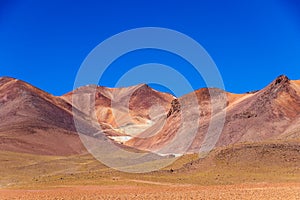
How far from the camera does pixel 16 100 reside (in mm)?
176375

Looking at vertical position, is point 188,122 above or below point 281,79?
below

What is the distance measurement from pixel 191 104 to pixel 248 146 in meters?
74.5

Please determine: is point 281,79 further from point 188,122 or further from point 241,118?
point 188,122

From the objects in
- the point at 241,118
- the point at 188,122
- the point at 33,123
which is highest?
the point at 188,122

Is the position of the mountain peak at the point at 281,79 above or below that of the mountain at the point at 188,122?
above

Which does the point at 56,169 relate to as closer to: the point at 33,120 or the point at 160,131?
the point at 160,131

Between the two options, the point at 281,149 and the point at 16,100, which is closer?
the point at 281,149

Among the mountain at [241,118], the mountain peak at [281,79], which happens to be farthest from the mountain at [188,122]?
the mountain peak at [281,79]

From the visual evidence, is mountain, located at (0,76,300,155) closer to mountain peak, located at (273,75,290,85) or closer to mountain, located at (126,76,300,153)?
mountain, located at (126,76,300,153)

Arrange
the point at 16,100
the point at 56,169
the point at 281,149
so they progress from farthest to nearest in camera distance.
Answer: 1. the point at 16,100
2. the point at 56,169
3. the point at 281,149

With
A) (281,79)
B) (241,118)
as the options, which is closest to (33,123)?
(241,118)

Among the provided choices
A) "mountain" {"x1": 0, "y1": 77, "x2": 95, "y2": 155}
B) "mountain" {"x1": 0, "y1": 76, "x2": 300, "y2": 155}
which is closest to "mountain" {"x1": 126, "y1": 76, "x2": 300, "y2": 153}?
"mountain" {"x1": 0, "y1": 76, "x2": 300, "y2": 155}

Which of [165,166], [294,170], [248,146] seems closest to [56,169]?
[165,166]

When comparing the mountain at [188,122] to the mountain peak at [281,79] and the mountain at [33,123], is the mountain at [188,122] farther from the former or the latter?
the mountain peak at [281,79]
